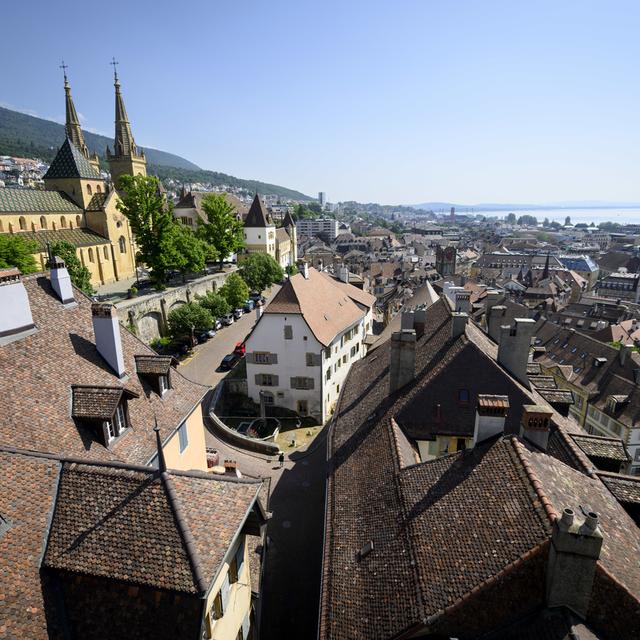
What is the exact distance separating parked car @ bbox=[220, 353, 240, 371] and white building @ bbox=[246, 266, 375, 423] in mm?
7981

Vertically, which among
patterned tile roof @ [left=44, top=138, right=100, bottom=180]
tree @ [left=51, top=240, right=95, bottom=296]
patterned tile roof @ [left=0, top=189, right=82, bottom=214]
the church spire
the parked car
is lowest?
the parked car

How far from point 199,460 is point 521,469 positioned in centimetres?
1460

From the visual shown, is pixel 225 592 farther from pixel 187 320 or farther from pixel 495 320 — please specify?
pixel 187 320

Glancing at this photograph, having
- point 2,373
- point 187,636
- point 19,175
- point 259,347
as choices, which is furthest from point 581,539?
point 19,175

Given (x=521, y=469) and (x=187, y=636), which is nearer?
(x=187, y=636)

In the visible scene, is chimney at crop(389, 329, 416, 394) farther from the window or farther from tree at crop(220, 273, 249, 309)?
tree at crop(220, 273, 249, 309)

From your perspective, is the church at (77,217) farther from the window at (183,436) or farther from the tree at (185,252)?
the window at (183,436)

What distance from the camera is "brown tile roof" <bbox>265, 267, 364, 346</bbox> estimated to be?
114 ft

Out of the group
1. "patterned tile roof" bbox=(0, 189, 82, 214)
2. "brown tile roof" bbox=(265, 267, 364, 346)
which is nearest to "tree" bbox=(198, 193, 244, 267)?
"patterned tile roof" bbox=(0, 189, 82, 214)

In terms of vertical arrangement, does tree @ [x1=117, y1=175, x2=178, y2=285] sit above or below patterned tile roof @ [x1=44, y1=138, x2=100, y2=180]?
below

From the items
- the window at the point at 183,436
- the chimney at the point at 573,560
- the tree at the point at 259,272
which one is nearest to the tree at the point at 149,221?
the tree at the point at 259,272

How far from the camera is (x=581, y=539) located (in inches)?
352

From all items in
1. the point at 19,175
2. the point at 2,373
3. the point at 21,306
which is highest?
the point at 19,175

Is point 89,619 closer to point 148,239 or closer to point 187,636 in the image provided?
point 187,636
